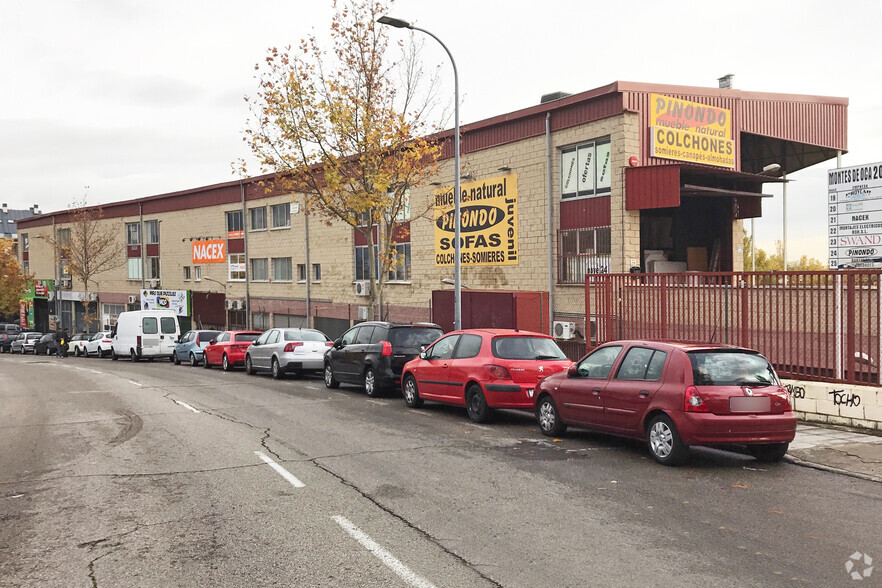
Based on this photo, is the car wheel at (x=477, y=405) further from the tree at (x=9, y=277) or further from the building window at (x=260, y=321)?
the tree at (x=9, y=277)

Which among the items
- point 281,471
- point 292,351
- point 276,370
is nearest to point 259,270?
point 276,370

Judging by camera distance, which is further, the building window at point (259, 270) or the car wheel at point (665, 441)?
the building window at point (259, 270)

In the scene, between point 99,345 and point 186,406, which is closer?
point 186,406

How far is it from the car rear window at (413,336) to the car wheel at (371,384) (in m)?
0.86

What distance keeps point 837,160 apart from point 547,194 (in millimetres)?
11424

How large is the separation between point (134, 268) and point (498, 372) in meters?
52.9

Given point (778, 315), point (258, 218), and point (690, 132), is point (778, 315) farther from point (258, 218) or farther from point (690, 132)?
point (258, 218)

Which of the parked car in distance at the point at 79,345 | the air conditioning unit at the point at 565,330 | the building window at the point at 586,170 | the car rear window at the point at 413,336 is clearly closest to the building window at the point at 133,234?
the parked car in distance at the point at 79,345

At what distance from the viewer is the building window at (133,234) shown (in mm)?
58906

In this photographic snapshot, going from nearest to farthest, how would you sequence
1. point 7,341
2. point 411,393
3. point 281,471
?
point 281,471
point 411,393
point 7,341

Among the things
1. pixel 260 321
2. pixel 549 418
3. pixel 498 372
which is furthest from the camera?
pixel 260 321

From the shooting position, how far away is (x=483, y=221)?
27.3 meters

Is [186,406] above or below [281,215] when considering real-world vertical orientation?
below

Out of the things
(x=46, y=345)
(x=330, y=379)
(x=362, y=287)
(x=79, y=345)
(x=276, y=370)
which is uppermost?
(x=362, y=287)
